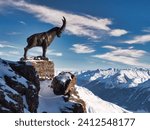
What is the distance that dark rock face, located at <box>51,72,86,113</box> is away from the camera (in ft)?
106

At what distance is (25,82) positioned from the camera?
1087 inches

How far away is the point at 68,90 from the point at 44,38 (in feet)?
16.9

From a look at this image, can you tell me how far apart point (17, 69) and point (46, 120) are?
797 inches

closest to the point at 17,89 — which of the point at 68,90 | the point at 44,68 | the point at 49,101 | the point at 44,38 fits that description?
the point at 49,101

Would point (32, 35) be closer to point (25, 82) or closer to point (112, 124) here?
point (25, 82)

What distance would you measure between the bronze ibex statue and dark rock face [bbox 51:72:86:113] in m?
2.75

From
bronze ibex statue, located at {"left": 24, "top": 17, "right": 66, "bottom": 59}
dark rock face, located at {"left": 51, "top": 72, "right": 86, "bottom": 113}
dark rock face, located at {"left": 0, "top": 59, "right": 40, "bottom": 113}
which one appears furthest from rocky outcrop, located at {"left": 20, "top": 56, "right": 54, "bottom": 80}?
dark rock face, located at {"left": 0, "top": 59, "right": 40, "bottom": 113}

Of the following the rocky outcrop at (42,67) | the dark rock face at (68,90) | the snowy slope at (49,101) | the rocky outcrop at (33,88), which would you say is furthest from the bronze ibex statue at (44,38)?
the snowy slope at (49,101)

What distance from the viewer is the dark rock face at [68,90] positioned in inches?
1272

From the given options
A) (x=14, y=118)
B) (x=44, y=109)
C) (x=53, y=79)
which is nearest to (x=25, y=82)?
(x=44, y=109)

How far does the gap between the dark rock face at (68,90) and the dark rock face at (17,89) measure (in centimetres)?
251

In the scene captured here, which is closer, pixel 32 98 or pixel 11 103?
pixel 11 103

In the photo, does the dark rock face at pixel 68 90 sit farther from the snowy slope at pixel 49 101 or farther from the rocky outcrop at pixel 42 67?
the rocky outcrop at pixel 42 67

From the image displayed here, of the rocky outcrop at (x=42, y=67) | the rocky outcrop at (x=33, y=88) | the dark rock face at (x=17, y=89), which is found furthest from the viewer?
the rocky outcrop at (x=42, y=67)
